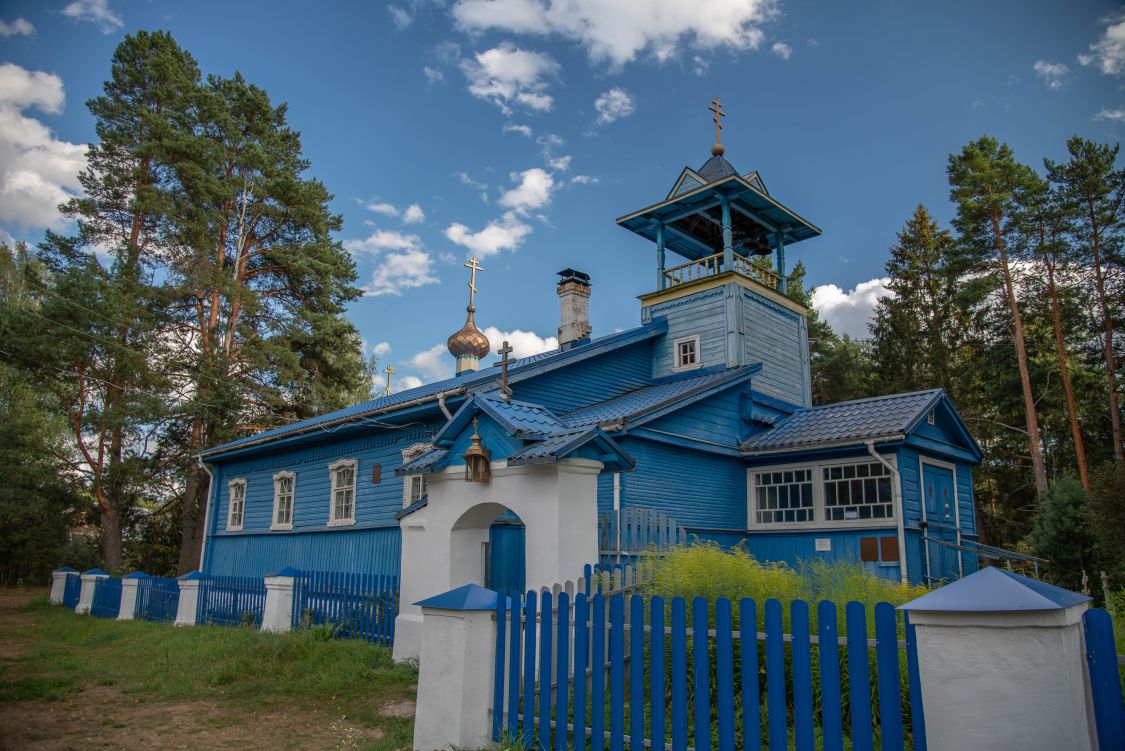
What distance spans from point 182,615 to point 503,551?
20.9 feet

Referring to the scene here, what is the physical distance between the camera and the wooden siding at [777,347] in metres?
16.2

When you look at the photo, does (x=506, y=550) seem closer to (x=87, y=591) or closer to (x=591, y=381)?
(x=591, y=381)

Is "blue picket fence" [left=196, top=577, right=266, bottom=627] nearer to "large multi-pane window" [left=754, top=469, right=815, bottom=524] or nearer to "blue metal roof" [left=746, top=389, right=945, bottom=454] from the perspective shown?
"large multi-pane window" [left=754, top=469, right=815, bottom=524]

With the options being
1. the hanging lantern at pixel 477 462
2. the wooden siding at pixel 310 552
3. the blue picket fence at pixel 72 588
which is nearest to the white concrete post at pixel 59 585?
the blue picket fence at pixel 72 588

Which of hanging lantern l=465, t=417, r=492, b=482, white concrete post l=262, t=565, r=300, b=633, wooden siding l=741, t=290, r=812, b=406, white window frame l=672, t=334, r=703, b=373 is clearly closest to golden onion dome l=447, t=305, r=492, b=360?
white window frame l=672, t=334, r=703, b=373

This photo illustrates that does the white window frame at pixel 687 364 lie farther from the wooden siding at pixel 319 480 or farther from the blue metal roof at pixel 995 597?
the blue metal roof at pixel 995 597

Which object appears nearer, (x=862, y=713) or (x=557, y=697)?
(x=862, y=713)

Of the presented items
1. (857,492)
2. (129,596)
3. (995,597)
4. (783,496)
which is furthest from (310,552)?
(995,597)

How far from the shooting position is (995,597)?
11.7 ft

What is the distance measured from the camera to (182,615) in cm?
1371

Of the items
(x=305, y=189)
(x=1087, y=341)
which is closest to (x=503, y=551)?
(x=305, y=189)

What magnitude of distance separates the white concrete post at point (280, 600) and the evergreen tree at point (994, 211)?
69.7 feet

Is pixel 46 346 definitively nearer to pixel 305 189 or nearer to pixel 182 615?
pixel 305 189

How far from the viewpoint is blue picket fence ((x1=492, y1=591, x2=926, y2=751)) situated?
3979 millimetres
